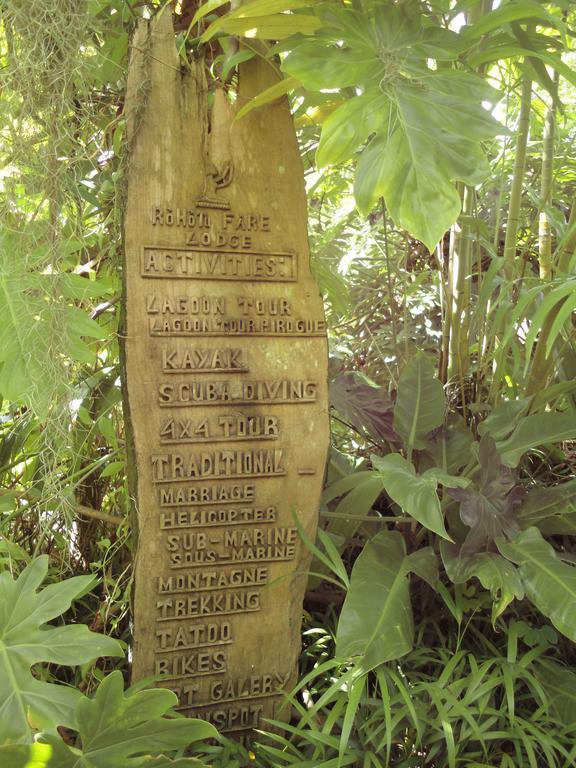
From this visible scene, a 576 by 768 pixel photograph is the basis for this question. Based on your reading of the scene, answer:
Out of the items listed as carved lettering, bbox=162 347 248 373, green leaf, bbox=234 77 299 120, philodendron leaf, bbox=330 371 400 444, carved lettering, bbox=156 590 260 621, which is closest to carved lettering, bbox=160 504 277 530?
carved lettering, bbox=156 590 260 621

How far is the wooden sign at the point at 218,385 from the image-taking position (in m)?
1.59

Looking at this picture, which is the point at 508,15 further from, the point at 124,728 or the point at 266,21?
the point at 124,728

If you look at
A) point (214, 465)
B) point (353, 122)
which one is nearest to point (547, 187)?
point (353, 122)

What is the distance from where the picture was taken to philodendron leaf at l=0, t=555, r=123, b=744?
1263 millimetres

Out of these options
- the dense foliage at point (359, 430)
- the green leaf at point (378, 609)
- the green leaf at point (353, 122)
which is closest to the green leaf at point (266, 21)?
the dense foliage at point (359, 430)

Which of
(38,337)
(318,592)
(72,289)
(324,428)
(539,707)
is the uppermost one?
(72,289)

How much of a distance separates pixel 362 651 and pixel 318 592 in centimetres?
44

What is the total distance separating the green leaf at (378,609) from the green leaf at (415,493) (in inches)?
8.5

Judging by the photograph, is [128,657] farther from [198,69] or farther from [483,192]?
[483,192]

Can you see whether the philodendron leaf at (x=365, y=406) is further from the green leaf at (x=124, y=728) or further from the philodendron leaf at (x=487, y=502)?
the green leaf at (x=124, y=728)

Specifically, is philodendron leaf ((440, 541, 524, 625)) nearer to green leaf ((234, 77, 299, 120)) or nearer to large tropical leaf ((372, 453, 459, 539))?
large tropical leaf ((372, 453, 459, 539))

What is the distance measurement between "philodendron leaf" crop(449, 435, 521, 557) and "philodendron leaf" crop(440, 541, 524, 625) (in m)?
0.03

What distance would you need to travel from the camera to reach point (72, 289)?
163cm

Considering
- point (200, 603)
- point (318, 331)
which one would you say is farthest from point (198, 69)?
point (200, 603)
